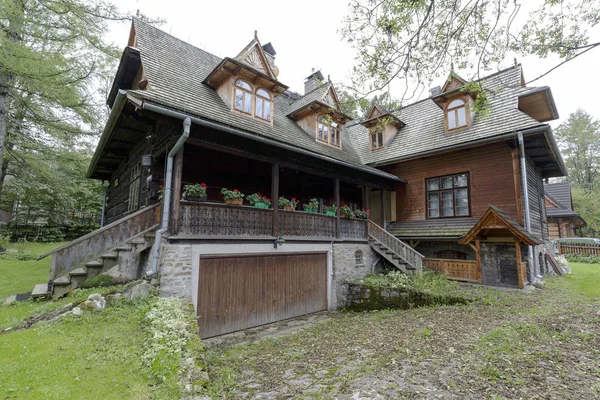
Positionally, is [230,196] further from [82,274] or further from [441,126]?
[441,126]

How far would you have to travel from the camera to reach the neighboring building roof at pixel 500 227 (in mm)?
9156

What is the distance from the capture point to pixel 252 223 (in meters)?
8.23

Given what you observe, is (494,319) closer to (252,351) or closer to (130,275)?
(252,351)

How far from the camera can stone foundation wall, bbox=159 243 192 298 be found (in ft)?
21.8

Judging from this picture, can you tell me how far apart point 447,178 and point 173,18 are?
13732mm

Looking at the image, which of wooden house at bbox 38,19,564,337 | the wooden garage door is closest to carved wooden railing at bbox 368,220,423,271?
wooden house at bbox 38,19,564,337

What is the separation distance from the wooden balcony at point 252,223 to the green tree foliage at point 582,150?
35.4m

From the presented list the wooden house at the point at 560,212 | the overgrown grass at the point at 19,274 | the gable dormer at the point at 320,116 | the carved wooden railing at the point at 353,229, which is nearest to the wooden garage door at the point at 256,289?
the carved wooden railing at the point at 353,229

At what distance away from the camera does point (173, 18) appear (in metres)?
12.5

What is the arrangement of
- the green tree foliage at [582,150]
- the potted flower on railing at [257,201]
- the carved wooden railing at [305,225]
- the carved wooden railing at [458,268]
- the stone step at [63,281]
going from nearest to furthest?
1. the stone step at [63,281]
2. the potted flower on railing at [257,201]
3. the carved wooden railing at [305,225]
4. the carved wooden railing at [458,268]
5. the green tree foliage at [582,150]

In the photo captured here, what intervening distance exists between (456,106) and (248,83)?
29.5 ft

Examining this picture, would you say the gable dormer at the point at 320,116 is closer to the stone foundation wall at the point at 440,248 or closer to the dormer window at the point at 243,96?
the dormer window at the point at 243,96

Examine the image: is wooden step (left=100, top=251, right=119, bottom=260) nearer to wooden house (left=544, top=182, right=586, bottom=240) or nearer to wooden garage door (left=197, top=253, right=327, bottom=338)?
wooden garage door (left=197, top=253, right=327, bottom=338)

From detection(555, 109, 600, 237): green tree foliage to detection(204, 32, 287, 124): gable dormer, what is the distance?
1458 inches
